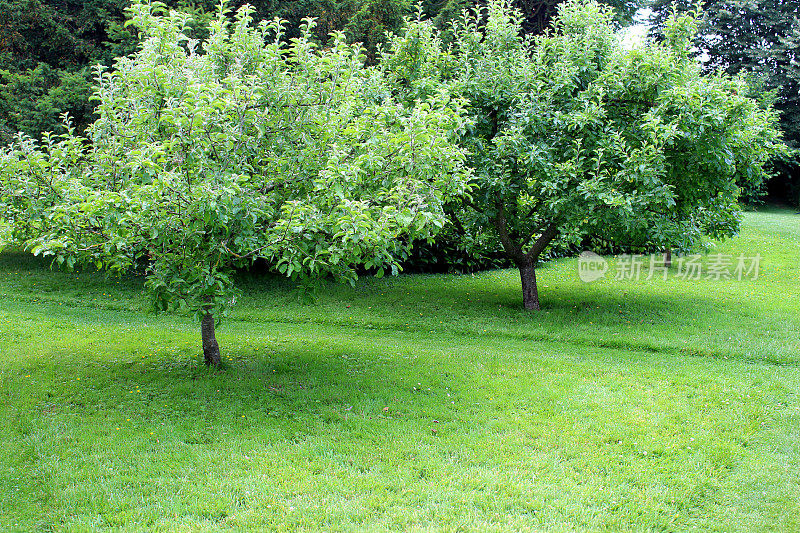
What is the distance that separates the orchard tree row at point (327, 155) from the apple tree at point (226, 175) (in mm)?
30

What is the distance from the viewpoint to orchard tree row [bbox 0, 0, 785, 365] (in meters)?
6.66

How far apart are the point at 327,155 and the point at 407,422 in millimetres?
3669

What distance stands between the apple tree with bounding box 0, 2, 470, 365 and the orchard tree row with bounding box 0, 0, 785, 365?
0.03 meters

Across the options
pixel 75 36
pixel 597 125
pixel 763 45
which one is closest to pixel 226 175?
pixel 597 125

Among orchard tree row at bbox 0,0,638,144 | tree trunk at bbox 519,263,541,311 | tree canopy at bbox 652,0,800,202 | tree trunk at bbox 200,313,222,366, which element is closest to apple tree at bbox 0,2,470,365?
tree trunk at bbox 200,313,222,366

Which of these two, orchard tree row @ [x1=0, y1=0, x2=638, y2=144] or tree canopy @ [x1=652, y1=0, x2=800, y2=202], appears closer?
orchard tree row @ [x1=0, y1=0, x2=638, y2=144]

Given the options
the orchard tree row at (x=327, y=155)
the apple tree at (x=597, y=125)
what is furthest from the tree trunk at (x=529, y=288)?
the orchard tree row at (x=327, y=155)

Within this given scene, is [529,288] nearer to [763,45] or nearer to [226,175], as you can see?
[226,175]

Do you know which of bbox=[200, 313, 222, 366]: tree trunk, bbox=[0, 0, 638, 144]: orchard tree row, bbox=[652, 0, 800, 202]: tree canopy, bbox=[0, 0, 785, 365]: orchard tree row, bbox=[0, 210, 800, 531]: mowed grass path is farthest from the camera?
bbox=[652, 0, 800, 202]: tree canopy

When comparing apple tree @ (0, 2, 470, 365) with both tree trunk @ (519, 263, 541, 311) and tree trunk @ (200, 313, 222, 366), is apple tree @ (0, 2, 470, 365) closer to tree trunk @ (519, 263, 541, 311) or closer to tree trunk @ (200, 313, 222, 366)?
tree trunk @ (200, 313, 222, 366)

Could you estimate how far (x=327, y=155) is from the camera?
307 inches

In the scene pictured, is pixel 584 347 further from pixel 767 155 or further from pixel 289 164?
pixel 289 164

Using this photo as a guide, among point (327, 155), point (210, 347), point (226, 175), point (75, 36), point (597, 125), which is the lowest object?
point (210, 347)

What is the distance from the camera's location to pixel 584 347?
11578 millimetres
